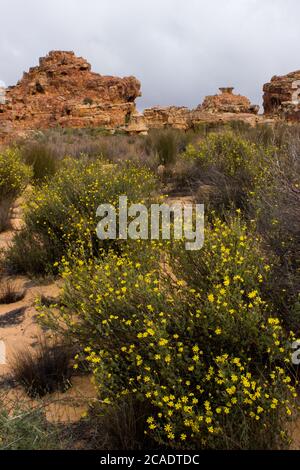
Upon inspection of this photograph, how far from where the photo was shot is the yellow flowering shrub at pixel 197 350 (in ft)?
6.50

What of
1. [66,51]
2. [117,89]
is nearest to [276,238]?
[117,89]

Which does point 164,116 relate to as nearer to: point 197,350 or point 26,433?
point 197,350

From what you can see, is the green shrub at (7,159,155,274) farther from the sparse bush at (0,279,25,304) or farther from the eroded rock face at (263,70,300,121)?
the eroded rock face at (263,70,300,121)

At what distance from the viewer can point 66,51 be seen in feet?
128

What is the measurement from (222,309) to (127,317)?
0.60 metres

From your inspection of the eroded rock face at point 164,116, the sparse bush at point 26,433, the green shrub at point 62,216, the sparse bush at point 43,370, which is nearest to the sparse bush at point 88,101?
the eroded rock face at point 164,116

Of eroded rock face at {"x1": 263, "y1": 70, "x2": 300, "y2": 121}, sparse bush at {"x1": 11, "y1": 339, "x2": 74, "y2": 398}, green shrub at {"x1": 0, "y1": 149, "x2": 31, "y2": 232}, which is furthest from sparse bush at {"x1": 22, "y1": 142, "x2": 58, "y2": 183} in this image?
eroded rock face at {"x1": 263, "y1": 70, "x2": 300, "y2": 121}

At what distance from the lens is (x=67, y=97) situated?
3616 cm

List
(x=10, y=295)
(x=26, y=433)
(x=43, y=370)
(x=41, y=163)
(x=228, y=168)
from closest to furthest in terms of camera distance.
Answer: (x=26, y=433) → (x=43, y=370) → (x=10, y=295) → (x=228, y=168) → (x=41, y=163)

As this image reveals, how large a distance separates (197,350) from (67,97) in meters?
37.3

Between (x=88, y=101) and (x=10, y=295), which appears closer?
(x=10, y=295)

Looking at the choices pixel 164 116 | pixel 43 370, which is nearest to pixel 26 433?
pixel 43 370

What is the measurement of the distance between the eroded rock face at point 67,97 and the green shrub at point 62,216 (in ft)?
87.1
